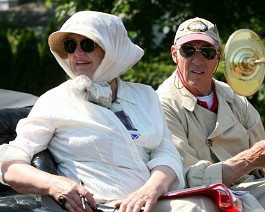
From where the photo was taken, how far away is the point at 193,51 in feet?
15.6

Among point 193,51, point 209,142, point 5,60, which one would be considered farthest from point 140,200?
point 5,60

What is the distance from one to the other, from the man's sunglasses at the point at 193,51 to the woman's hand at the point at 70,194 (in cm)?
140

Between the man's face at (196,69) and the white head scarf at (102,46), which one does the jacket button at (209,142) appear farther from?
the white head scarf at (102,46)

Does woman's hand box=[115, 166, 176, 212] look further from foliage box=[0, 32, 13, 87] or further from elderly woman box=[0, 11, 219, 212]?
foliage box=[0, 32, 13, 87]

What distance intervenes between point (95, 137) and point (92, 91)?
272 mm

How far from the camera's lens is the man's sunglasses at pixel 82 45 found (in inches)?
162

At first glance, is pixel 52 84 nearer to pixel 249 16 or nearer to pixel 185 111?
pixel 249 16

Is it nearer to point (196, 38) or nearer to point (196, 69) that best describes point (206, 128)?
point (196, 69)

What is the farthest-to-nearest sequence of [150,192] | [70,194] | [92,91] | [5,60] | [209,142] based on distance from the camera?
[5,60], [209,142], [92,91], [150,192], [70,194]

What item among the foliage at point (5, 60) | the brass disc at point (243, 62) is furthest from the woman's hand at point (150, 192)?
the foliage at point (5, 60)

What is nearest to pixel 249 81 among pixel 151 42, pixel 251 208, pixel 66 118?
pixel 251 208

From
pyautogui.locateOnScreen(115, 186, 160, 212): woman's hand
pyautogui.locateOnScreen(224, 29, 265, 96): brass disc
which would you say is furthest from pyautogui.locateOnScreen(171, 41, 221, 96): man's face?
pyautogui.locateOnScreen(115, 186, 160, 212): woman's hand

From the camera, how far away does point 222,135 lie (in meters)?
4.72

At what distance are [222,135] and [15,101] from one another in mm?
1544
